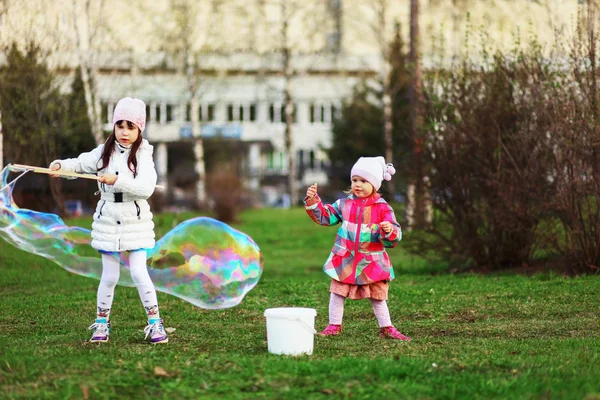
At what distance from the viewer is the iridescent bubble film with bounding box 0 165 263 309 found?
26.0 ft

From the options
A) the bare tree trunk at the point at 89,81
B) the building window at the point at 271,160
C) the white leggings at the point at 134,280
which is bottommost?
the building window at the point at 271,160

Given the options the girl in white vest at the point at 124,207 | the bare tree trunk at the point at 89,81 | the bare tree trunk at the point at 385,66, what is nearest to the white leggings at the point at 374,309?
the girl in white vest at the point at 124,207

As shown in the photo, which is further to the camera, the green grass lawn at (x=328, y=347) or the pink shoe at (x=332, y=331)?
the pink shoe at (x=332, y=331)

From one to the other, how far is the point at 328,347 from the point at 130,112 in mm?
2318

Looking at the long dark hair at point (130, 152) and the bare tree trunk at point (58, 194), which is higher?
the long dark hair at point (130, 152)

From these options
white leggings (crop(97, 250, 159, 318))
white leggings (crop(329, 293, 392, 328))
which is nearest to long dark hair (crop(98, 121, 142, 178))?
white leggings (crop(97, 250, 159, 318))

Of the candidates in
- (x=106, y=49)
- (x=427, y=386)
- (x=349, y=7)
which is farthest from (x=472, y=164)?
(x=349, y=7)

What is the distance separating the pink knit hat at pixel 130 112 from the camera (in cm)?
746

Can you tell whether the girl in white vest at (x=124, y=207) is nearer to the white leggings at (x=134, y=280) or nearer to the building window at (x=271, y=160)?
the white leggings at (x=134, y=280)

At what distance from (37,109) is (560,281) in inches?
402

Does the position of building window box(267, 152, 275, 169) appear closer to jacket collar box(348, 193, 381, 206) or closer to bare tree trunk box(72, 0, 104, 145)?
bare tree trunk box(72, 0, 104, 145)

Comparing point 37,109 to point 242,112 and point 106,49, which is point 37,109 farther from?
point 242,112

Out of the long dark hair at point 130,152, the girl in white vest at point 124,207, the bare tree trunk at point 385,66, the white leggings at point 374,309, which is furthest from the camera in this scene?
the bare tree trunk at point 385,66

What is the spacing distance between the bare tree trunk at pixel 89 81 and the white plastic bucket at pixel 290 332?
15.3m
